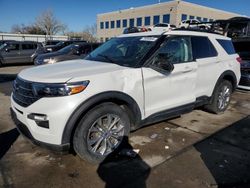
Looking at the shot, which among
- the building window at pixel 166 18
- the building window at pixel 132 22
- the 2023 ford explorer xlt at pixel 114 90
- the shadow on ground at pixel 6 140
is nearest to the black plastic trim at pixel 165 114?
the 2023 ford explorer xlt at pixel 114 90

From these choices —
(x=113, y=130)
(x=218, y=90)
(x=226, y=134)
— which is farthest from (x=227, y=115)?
(x=113, y=130)

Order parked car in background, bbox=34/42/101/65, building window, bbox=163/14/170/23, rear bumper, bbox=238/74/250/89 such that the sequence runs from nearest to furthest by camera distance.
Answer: rear bumper, bbox=238/74/250/89 < parked car in background, bbox=34/42/101/65 < building window, bbox=163/14/170/23

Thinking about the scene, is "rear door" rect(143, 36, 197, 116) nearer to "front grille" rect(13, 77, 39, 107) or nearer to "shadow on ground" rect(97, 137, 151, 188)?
"shadow on ground" rect(97, 137, 151, 188)

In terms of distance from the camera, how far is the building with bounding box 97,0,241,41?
41.5 metres

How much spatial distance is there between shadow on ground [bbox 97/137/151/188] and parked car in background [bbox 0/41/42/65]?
14206 mm

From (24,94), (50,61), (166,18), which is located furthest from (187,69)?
(166,18)

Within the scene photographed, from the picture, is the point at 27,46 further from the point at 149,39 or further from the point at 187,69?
the point at 187,69

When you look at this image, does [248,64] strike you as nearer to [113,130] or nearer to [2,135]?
[113,130]

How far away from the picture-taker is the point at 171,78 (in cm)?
387

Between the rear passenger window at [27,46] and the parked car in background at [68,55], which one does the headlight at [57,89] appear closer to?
the parked car in background at [68,55]

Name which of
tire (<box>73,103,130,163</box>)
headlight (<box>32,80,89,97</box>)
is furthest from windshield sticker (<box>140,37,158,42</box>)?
headlight (<box>32,80,89,97</box>)

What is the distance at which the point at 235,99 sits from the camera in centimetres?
703

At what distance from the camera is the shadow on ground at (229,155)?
300cm

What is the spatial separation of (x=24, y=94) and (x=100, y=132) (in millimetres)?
1127
